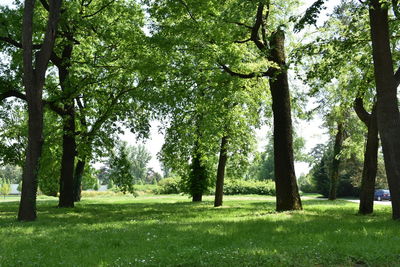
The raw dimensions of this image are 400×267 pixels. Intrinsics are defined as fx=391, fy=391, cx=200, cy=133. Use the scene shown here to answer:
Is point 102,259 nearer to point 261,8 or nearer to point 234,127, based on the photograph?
point 261,8

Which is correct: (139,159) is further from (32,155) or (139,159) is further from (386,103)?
(386,103)

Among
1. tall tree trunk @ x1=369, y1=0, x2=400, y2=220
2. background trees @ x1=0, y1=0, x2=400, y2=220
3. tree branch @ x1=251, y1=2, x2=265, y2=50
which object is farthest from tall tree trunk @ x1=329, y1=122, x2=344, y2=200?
tall tree trunk @ x1=369, y1=0, x2=400, y2=220

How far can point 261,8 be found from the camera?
15.9m

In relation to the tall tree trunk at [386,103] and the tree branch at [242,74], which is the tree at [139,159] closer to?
the tree branch at [242,74]

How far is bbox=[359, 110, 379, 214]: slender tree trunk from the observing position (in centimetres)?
1620

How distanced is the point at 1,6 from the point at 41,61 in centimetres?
677

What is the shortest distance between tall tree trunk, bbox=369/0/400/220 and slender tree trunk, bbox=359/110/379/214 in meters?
3.74

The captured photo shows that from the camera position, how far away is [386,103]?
12305 mm

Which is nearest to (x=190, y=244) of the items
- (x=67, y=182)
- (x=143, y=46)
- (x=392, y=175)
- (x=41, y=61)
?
(x=392, y=175)

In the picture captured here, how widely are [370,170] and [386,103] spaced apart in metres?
4.86

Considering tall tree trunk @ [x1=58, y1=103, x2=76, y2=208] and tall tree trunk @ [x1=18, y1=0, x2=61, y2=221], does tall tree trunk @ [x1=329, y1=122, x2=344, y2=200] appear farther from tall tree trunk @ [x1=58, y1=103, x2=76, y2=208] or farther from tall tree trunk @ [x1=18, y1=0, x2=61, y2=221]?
tall tree trunk @ [x1=18, y1=0, x2=61, y2=221]

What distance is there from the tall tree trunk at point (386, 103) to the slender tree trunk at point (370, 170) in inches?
147

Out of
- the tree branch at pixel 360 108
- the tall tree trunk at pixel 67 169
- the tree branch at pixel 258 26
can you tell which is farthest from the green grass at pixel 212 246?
the tall tree trunk at pixel 67 169

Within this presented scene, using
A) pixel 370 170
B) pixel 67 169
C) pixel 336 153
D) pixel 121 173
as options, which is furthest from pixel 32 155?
pixel 336 153
